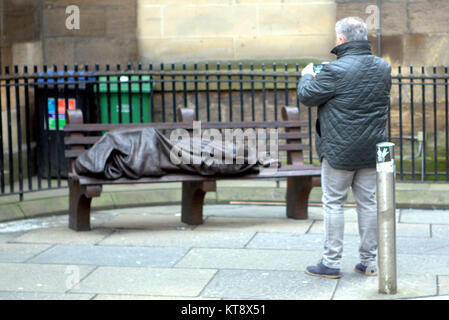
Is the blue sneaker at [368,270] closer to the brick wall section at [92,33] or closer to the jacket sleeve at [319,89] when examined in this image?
the jacket sleeve at [319,89]

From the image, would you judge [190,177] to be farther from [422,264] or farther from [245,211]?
[422,264]

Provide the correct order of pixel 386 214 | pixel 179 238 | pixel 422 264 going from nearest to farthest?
pixel 386 214 → pixel 422 264 → pixel 179 238

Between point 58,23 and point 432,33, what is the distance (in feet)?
16.0

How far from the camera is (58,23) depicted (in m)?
10.8

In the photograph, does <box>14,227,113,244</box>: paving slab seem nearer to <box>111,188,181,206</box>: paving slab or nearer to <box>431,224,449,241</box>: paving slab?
<box>111,188,181,206</box>: paving slab

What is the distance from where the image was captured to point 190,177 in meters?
7.09

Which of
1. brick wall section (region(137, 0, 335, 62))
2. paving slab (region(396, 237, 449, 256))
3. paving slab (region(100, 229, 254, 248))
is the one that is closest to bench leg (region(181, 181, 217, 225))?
paving slab (region(100, 229, 254, 248))

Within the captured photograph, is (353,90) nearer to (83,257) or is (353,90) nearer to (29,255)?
(83,257)

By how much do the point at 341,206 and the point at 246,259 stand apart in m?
1.00

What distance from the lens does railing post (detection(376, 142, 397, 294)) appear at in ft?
16.5

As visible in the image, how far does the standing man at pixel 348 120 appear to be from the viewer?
5.39 metres

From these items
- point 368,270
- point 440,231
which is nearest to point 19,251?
point 368,270

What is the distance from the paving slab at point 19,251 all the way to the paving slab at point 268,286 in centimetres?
164
